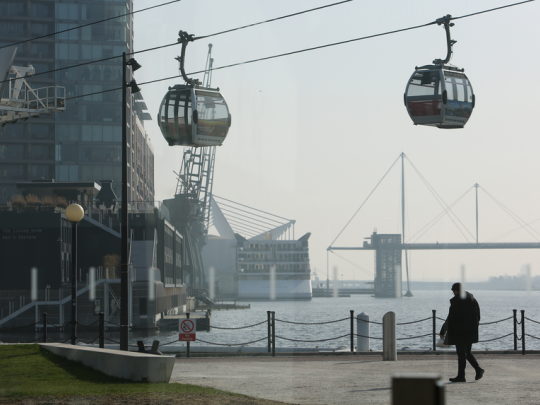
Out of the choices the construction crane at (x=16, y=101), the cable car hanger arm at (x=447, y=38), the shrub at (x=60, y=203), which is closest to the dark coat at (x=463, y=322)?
the cable car hanger arm at (x=447, y=38)

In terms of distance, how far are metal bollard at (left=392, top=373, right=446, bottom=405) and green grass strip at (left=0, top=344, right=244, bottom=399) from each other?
7.43 metres

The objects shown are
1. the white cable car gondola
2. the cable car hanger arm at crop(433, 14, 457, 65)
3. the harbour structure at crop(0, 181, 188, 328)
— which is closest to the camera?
the cable car hanger arm at crop(433, 14, 457, 65)

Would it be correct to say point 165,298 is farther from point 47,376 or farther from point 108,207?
point 47,376

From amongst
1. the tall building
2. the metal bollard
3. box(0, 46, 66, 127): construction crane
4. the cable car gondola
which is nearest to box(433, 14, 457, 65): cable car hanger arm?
the cable car gondola

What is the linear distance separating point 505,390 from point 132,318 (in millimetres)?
49576

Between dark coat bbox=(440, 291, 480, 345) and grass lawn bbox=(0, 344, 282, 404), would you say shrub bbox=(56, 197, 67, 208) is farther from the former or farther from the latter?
dark coat bbox=(440, 291, 480, 345)

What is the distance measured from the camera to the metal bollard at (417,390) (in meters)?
3.06

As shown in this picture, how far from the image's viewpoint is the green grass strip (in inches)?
402

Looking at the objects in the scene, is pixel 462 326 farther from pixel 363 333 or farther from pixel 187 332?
pixel 187 332

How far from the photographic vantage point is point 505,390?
11133 millimetres

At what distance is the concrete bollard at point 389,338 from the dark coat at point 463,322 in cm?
416

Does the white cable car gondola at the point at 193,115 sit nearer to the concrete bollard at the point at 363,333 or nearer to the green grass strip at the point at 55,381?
the green grass strip at the point at 55,381

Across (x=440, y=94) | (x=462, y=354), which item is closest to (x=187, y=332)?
(x=462, y=354)

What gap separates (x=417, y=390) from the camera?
3146mm
